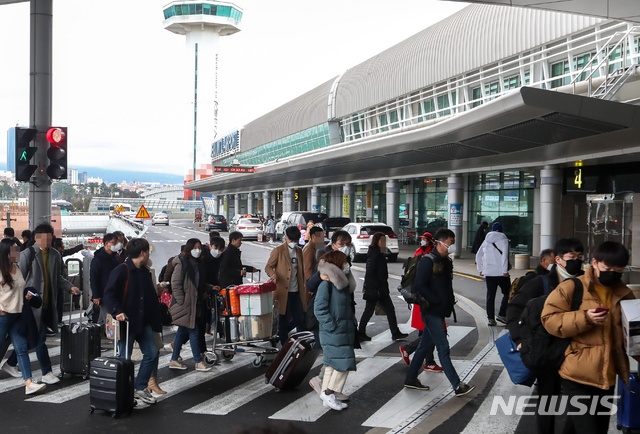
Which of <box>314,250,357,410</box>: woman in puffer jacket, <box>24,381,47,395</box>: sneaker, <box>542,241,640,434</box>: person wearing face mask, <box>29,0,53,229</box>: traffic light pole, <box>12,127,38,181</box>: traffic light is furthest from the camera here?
<box>29,0,53,229</box>: traffic light pole

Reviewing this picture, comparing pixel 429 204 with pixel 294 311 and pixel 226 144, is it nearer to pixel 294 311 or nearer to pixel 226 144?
A: pixel 294 311

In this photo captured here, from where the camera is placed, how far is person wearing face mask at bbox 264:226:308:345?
11.2 meters

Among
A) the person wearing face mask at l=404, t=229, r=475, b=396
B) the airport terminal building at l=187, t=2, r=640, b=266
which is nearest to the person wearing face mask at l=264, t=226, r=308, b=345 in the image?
the person wearing face mask at l=404, t=229, r=475, b=396

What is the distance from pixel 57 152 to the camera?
1403 centimetres

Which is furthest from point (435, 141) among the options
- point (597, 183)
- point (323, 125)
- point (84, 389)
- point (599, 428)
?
point (323, 125)

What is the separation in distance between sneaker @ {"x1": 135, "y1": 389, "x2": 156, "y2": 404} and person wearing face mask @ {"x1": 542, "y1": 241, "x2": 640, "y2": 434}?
4944 mm

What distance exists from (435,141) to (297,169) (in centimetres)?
2235

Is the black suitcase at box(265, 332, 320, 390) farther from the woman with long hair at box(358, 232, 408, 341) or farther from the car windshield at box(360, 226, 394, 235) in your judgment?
the car windshield at box(360, 226, 394, 235)

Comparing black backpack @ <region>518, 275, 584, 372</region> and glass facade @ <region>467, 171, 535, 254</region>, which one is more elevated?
glass facade @ <region>467, 171, 535, 254</region>

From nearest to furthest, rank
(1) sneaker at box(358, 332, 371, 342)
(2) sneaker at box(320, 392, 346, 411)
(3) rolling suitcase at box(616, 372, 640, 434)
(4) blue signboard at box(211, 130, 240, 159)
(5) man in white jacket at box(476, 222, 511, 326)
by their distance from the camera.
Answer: (3) rolling suitcase at box(616, 372, 640, 434)
(2) sneaker at box(320, 392, 346, 411)
(1) sneaker at box(358, 332, 371, 342)
(5) man in white jacket at box(476, 222, 511, 326)
(4) blue signboard at box(211, 130, 240, 159)

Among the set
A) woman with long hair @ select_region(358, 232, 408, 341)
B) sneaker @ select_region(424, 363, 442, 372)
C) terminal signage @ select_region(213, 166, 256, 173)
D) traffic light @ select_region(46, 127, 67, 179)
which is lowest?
sneaker @ select_region(424, 363, 442, 372)

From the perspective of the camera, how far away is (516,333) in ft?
20.1

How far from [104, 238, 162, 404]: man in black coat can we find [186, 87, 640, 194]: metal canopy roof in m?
11.0

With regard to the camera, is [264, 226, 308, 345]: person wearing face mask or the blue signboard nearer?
[264, 226, 308, 345]: person wearing face mask
